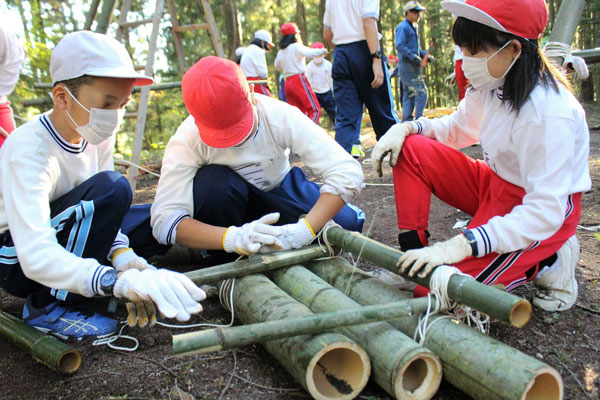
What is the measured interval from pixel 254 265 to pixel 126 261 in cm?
62

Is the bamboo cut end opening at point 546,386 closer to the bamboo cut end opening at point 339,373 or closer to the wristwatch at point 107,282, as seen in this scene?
the bamboo cut end opening at point 339,373

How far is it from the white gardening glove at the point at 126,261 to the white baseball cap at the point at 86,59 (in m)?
0.82

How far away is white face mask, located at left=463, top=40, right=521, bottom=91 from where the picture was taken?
2023 mm

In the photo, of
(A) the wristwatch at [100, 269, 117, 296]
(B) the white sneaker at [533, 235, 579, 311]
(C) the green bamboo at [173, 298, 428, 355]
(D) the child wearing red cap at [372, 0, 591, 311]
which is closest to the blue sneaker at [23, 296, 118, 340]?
(A) the wristwatch at [100, 269, 117, 296]

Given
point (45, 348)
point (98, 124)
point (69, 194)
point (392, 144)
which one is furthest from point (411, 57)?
point (45, 348)

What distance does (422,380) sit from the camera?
158 cm

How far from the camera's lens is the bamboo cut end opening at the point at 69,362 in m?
1.83

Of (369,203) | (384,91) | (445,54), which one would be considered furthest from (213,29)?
(445,54)

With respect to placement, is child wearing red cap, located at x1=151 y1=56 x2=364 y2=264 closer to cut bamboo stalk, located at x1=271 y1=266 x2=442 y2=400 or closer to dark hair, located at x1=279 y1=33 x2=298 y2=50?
cut bamboo stalk, located at x1=271 y1=266 x2=442 y2=400

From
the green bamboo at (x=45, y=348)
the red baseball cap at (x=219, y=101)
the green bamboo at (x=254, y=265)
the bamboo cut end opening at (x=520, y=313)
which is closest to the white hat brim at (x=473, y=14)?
the red baseball cap at (x=219, y=101)

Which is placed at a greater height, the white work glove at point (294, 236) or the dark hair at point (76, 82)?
the dark hair at point (76, 82)

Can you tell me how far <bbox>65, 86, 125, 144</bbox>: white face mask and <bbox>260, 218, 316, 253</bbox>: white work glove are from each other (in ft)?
2.91

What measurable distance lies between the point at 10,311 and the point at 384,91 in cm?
380

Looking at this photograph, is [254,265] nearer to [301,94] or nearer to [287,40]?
[301,94]
